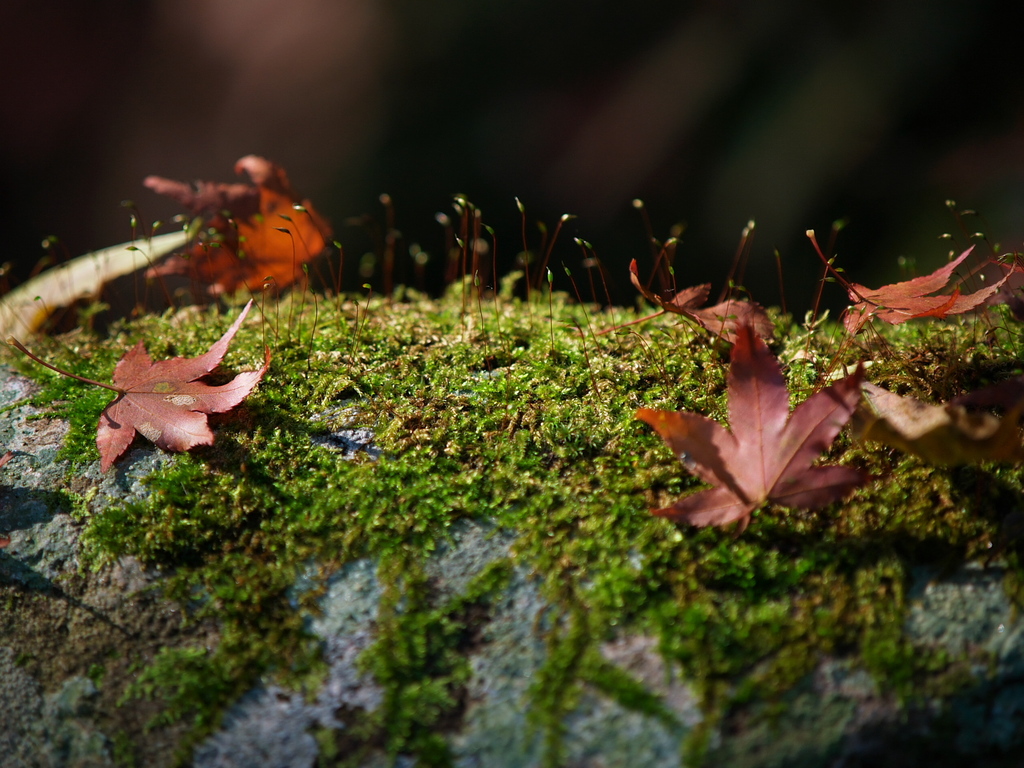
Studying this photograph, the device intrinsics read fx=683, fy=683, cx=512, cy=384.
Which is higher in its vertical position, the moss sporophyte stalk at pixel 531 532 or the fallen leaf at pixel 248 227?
the fallen leaf at pixel 248 227

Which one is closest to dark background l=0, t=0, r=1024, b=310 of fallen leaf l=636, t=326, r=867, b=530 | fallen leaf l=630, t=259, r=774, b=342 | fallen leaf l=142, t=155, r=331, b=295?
fallen leaf l=142, t=155, r=331, b=295

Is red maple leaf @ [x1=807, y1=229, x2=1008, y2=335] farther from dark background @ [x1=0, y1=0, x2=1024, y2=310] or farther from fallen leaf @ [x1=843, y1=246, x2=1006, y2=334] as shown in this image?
dark background @ [x1=0, y1=0, x2=1024, y2=310]

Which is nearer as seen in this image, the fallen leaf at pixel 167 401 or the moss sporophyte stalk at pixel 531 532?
the moss sporophyte stalk at pixel 531 532

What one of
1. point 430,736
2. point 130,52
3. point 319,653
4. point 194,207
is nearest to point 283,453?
point 319,653

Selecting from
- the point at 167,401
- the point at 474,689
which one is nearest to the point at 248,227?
the point at 167,401

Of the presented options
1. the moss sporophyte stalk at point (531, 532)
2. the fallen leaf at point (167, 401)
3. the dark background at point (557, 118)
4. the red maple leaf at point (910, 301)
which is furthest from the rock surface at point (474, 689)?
the dark background at point (557, 118)

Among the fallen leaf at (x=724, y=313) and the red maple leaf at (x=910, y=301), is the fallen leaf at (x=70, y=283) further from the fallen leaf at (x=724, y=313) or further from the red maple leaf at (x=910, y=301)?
the red maple leaf at (x=910, y=301)

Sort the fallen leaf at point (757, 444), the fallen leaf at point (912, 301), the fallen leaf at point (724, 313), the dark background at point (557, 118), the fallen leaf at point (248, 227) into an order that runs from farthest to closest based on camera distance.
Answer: the dark background at point (557, 118) < the fallen leaf at point (248, 227) < the fallen leaf at point (724, 313) < the fallen leaf at point (912, 301) < the fallen leaf at point (757, 444)
